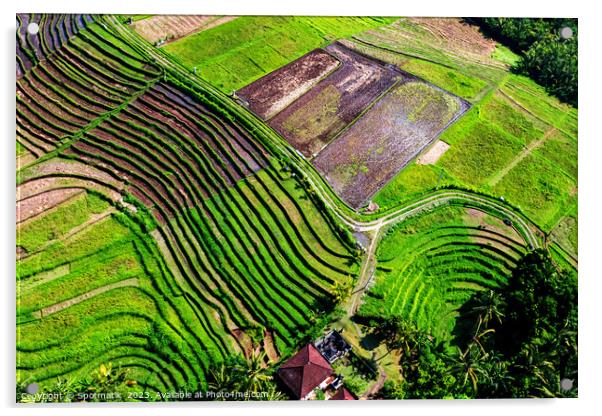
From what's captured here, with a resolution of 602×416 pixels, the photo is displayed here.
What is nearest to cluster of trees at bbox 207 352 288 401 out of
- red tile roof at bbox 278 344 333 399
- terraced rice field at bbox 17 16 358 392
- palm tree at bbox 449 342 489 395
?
red tile roof at bbox 278 344 333 399

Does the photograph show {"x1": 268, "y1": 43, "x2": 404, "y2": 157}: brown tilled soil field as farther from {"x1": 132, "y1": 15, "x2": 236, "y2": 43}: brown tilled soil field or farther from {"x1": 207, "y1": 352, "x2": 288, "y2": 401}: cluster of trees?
{"x1": 207, "y1": 352, "x2": 288, "y2": 401}: cluster of trees

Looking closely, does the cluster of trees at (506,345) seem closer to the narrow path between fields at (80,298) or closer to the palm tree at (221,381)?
the palm tree at (221,381)

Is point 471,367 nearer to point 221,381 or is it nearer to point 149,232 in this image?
point 221,381

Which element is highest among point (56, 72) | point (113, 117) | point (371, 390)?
point (56, 72)

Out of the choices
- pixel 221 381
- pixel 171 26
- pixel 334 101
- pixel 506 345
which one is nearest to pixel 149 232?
pixel 221 381

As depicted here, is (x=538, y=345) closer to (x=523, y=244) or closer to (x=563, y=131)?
(x=523, y=244)

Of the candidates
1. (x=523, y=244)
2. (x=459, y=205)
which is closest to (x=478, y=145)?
(x=459, y=205)
